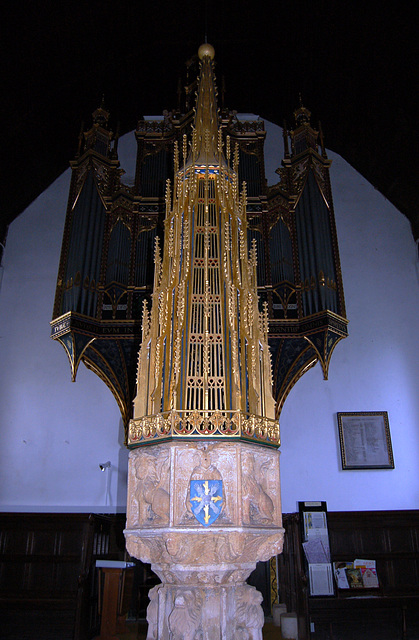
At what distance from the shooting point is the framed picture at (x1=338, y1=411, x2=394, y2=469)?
33.2ft

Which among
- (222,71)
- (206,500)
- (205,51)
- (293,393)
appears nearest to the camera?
(206,500)

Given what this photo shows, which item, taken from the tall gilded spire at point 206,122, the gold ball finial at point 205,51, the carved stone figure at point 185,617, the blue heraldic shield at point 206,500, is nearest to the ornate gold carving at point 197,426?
the blue heraldic shield at point 206,500

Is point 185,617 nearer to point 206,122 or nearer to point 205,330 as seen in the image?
point 205,330

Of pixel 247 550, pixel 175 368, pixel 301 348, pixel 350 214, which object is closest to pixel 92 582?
pixel 247 550

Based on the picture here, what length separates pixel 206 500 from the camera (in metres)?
5.18

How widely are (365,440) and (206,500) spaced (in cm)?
599

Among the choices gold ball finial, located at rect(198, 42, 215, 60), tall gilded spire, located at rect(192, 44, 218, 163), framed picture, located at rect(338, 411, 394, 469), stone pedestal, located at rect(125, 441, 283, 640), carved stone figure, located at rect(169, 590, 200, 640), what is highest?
gold ball finial, located at rect(198, 42, 215, 60)

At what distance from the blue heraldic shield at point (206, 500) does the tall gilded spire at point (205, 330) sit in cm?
49

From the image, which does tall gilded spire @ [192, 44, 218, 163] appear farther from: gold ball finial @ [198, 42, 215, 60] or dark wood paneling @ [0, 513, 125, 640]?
dark wood paneling @ [0, 513, 125, 640]

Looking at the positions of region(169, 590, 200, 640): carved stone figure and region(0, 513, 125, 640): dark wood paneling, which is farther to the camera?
region(0, 513, 125, 640): dark wood paneling

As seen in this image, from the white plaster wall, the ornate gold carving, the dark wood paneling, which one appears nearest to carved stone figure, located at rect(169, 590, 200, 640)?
the ornate gold carving

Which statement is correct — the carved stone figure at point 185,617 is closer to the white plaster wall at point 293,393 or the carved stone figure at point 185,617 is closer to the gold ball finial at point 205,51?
the white plaster wall at point 293,393

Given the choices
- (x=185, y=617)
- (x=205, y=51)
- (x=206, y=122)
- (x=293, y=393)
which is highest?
(x=205, y=51)

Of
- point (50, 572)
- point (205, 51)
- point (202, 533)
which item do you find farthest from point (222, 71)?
point (50, 572)
